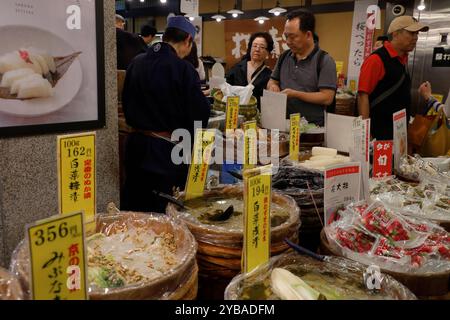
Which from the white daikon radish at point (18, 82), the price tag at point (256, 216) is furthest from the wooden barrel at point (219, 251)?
the white daikon radish at point (18, 82)

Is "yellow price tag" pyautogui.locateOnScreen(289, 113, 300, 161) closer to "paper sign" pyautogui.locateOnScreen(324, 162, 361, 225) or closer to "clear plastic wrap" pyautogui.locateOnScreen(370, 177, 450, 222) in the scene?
"clear plastic wrap" pyautogui.locateOnScreen(370, 177, 450, 222)

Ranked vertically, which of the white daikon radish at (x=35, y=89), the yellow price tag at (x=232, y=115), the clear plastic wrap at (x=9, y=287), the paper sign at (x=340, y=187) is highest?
the white daikon radish at (x=35, y=89)

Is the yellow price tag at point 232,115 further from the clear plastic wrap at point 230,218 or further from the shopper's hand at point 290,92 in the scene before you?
the clear plastic wrap at point 230,218

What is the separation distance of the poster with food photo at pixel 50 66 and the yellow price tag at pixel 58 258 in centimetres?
105

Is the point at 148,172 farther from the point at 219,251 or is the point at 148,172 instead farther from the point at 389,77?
the point at 389,77

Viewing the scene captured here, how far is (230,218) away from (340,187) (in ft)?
1.75

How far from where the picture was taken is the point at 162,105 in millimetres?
2988

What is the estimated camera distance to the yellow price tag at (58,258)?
924 mm

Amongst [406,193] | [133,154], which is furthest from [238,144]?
[406,193]

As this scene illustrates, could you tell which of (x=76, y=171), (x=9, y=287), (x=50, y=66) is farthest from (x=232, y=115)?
(x=9, y=287)

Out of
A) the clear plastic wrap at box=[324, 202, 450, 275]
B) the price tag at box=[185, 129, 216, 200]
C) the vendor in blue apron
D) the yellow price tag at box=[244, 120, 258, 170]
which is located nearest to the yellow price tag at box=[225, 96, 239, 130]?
the vendor in blue apron

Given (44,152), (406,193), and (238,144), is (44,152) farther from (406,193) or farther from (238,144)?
(406,193)

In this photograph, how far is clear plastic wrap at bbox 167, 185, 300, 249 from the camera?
1.48m
